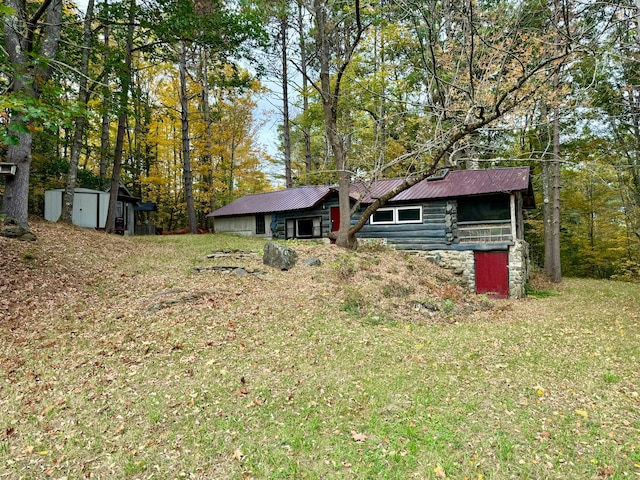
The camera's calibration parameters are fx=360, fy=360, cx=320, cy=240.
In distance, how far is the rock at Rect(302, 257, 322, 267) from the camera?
10.8 m

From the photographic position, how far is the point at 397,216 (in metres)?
16.0

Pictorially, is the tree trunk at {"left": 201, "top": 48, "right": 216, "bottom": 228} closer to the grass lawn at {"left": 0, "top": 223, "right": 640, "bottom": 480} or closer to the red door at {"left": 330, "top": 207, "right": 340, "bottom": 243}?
the red door at {"left": 330, "top": 207, "right": 340, "bottom": 243}

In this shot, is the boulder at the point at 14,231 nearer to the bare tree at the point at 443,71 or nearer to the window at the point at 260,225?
the bare tree at the point at 443,71

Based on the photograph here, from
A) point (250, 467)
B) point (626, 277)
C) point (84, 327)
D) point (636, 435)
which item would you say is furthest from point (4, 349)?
point (626, 277)

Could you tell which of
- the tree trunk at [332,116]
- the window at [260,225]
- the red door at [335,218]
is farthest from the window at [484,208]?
the window at [260,225]

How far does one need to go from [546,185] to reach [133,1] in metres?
19.7

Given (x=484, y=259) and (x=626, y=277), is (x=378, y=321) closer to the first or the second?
(x=484, y=259)

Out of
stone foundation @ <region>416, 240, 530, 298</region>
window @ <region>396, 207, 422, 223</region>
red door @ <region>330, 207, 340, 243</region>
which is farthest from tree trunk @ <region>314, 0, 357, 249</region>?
red door @ <region>330, 207, 340, 243</region>

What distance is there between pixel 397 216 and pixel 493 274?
4554 mm

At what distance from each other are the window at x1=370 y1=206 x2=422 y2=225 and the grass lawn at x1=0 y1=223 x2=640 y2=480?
711 centimetres

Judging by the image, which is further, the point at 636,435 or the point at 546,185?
the point at 546,185

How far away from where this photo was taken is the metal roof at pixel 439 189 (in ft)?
46.1

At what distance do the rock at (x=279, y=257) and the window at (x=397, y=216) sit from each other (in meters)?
6.15

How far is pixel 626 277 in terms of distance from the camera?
57.8 ft
